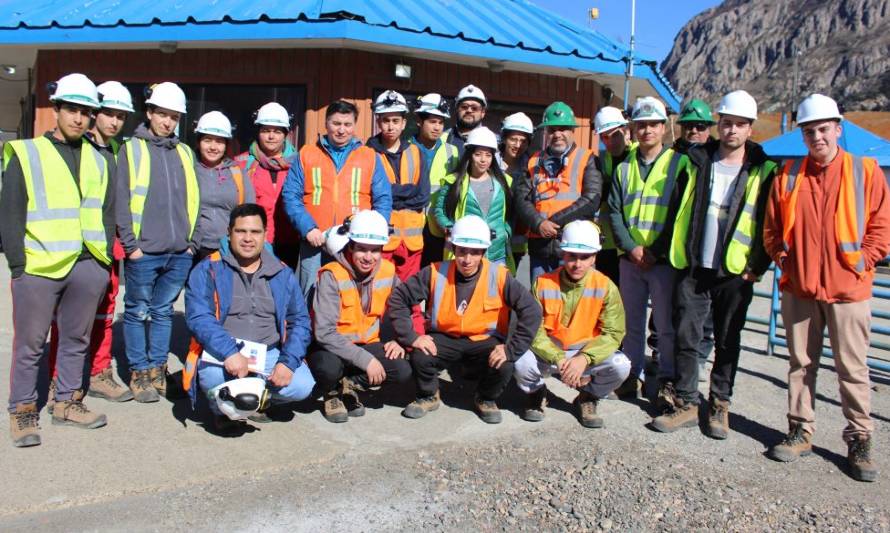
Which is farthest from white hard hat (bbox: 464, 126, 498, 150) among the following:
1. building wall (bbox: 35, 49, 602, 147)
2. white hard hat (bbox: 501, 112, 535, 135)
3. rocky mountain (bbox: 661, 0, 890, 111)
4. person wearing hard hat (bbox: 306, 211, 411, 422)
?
rocky mountain (bbox: 661, 0, 890, 111)

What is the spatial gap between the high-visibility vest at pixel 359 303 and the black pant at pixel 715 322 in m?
1.88

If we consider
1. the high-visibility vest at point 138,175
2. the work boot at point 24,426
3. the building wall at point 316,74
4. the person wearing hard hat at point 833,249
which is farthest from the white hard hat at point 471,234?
the building wall at point 316,74

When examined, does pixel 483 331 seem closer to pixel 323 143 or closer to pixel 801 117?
pixel 323 143

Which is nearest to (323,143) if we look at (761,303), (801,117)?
(801,117)

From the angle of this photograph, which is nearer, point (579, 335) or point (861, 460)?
point (861, 460)

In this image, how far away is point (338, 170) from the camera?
5.33m

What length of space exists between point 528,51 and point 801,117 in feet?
14.2

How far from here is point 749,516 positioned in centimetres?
369

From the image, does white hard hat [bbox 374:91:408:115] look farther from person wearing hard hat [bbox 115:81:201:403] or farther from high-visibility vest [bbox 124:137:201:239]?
high-visibility vest [bbox 124:137:201:239]

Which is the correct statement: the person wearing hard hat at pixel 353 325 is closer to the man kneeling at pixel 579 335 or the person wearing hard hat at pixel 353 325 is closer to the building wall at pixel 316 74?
the man kneeling at pixel 579 335

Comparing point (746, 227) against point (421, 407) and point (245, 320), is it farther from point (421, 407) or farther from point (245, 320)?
point (245, 320)

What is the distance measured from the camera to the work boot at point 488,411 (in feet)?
16.1

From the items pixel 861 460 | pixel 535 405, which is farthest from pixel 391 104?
pixel 861 460

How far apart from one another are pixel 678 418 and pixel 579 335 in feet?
2.65
